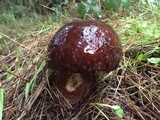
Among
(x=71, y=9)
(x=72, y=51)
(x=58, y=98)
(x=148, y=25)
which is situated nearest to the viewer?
(x=72, y=51)

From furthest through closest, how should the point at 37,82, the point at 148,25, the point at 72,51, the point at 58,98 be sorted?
the point at 148,25
the point at 37,82
the point at 58,98
the point at 72,51

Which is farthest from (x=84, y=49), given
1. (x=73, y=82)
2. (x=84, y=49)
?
(x=73, y=82)

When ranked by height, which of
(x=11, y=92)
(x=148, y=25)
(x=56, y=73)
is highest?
(x=148, y=25)

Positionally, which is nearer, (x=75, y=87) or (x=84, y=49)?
(x=84, y=49)

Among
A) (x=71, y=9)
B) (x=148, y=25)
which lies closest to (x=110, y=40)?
(x=148, y=25)

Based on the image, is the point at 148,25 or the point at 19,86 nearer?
the point at 19,86

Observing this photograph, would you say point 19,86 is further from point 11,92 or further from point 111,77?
point 111,77

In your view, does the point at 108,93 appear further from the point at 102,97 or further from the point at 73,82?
the point at 73,82
